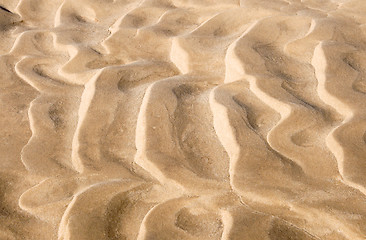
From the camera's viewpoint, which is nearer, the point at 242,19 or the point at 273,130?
the point at 273,130

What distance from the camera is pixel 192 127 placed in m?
1.80

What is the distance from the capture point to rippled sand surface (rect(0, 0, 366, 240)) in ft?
4.69

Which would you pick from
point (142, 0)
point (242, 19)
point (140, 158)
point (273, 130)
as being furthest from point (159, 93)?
point (142, 0)

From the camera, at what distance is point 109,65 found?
2377 mm

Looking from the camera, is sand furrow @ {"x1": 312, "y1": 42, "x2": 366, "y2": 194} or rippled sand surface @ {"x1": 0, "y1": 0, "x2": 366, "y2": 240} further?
sand furrow @ {"x1": 312, "y1": 42, "x2": 366, "y2": 194}

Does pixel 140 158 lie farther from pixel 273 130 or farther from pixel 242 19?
pixel 242 19

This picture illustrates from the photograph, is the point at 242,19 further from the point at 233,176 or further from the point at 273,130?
the point at 233,176

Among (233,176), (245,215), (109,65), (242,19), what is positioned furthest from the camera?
(242,19)

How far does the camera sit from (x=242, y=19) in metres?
2.64

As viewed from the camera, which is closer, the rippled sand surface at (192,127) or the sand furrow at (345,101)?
the rippled sand surface at (192,127)

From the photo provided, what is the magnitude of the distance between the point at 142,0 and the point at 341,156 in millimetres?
1948

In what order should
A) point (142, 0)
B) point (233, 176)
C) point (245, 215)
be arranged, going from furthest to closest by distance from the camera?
point (142, 0) < point (233, 176) < point (245, 215)

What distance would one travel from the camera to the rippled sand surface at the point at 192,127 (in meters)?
1.43

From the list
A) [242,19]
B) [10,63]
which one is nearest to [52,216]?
[10,63]
